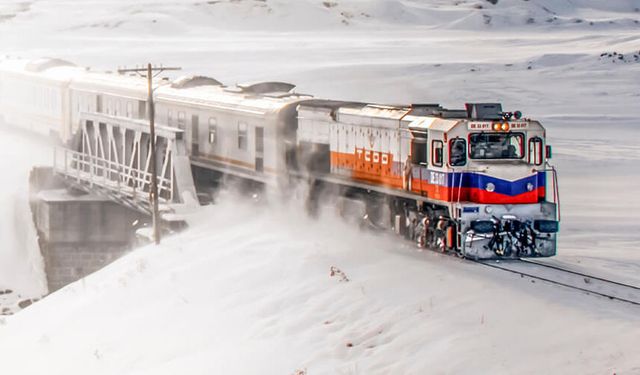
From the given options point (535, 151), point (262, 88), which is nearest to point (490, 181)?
point (535, 151)

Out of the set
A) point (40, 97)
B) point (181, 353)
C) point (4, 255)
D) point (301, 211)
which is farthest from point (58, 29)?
point (181, 353)

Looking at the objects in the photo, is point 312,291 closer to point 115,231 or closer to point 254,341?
point 254,341

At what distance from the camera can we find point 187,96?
42438 millimetres

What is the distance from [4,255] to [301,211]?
1766cm

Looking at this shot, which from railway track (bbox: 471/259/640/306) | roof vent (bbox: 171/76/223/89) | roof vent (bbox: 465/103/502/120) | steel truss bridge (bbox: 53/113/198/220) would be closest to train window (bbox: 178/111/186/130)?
steel truss bridge (bbox: 53/113/198/220)

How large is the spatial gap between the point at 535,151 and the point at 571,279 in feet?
11.8

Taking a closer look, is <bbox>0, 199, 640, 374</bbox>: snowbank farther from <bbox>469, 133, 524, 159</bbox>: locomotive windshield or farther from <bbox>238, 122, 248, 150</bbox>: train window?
<bbox>238, 122, 248, 150</bbox>: train window

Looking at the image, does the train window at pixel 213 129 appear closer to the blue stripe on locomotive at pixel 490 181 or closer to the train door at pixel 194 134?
the train door at pixel 194 134

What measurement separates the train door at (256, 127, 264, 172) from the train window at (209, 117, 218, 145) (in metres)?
3.36

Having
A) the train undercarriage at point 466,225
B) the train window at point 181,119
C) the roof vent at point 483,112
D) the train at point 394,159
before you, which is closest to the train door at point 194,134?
the train at point 394,159

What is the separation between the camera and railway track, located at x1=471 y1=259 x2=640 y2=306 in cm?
2302

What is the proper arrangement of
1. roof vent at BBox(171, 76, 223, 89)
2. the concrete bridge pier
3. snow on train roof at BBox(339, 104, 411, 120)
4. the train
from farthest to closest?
1. roof vent at BBox(171, 76, 223, 89)
2. the concrete bridge pier
3. snow on train roof at BBox(339, 104, 411, 120)
4. the train

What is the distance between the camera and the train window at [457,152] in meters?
26.8

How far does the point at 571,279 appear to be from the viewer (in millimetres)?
24531
